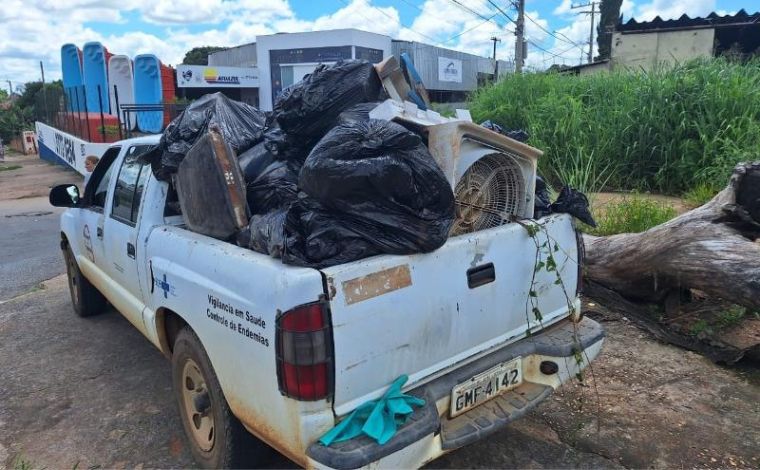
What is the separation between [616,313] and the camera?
4766mm

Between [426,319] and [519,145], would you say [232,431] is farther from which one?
[519,145]

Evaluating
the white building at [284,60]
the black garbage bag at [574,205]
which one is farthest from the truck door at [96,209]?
the white building at [284,60]

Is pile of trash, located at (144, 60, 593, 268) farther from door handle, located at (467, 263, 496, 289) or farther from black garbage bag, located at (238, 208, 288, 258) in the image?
door handle, located at (467, 263, 496, 289)

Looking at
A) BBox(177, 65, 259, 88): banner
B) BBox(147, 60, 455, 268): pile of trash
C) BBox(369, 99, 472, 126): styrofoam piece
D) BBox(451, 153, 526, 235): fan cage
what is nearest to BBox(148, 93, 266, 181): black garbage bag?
BBox(147, 60, 455, 268): pile of trash

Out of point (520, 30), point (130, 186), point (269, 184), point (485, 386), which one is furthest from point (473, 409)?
point (520, 30)

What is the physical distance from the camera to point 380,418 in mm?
2121

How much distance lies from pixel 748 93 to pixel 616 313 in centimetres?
541

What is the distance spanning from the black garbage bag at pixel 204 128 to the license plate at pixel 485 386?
1.85m

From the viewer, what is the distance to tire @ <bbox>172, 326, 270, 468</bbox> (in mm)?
2520

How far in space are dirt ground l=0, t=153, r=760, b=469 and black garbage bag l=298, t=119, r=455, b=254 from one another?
1300 mm

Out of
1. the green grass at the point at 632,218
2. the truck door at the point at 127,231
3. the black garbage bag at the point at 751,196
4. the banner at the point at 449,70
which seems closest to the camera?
the truck door at the point at 127,231

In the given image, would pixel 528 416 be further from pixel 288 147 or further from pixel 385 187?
pixel 288 147

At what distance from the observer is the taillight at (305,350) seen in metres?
2.01

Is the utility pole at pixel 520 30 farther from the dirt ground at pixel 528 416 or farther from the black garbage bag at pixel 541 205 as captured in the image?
the black garbage bag at pixel 541 205
